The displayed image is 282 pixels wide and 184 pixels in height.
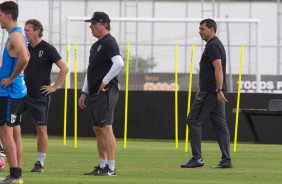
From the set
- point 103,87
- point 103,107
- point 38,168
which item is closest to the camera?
point 103,87

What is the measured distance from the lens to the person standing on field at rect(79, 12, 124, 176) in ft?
45.2

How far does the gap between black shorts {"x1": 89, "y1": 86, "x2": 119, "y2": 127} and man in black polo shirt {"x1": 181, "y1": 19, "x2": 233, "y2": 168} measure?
219 centimetres

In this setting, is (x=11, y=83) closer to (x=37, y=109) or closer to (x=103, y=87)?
(x=103, y=87)

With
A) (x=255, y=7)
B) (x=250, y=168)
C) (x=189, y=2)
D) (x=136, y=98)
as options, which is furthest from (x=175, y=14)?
(x=250, y=168)

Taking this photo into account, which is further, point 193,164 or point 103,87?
point 193,164

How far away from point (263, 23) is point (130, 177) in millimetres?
22258

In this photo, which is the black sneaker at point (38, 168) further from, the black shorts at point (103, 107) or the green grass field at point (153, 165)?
the black shorts at point (103, 107)

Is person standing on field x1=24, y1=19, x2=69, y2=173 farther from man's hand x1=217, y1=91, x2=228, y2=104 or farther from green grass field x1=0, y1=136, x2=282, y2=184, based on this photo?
man's hand x1=217, y1=91, x2=228, y2=104

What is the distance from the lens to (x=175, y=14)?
3538 cm

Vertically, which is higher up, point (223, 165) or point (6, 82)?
point (6, 82)

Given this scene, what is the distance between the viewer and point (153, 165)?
52.4 feet

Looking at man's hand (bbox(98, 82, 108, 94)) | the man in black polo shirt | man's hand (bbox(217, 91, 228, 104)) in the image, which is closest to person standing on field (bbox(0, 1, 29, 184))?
man's hand (bbox(98, 82, 108, 94))

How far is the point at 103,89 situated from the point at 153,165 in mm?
2622

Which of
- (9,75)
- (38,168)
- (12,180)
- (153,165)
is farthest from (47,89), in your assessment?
(12,180)
